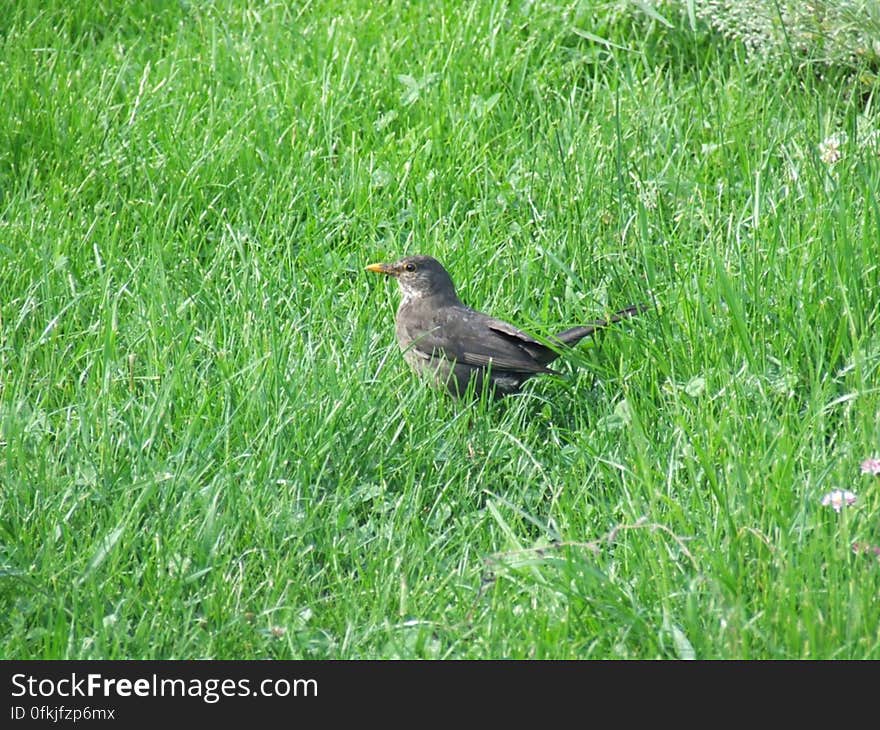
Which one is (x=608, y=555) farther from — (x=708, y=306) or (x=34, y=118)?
(x=34, y=118)

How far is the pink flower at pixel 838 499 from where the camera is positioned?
10.6 feet

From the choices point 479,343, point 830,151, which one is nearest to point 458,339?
point 479,343

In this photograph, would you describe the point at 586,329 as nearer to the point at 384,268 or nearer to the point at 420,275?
the point at 420,275

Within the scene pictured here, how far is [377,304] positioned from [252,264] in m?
0.55

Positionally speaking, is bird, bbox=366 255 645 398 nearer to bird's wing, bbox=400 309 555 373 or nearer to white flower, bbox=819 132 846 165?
bird's wing, bbox=400 309 555 373

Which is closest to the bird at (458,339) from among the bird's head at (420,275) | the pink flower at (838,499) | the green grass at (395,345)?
the bird's head at (420,275)

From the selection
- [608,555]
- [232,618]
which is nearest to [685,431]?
[608,555]

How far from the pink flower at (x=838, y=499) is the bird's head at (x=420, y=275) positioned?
2035 mm

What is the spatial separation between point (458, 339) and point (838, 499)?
75.3 inches

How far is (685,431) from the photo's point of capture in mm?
3803

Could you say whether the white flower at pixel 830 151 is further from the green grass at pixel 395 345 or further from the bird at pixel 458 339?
the bird at pixel 458 339

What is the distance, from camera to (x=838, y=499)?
10.7 feet

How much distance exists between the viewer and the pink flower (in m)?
3.23

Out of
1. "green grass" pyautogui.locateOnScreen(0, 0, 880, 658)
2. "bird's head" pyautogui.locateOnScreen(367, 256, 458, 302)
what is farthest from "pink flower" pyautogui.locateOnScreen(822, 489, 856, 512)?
"bird's head" pyautogui.locateOnScreen(367, 256, 458, 302)
